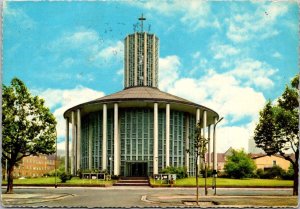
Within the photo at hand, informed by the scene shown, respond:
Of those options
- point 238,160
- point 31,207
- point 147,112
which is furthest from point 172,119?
point 31,207

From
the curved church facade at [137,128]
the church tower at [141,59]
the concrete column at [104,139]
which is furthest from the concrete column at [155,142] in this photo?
the church tower at [141,59]

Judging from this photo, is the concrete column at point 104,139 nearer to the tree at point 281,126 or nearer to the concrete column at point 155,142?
the concrete column at point 155,142

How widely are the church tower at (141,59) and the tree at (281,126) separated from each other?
35.6 m

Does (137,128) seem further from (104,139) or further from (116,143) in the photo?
(104,139)

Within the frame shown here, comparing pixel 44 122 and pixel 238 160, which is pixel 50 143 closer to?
pixel 44 122

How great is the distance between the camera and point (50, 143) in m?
40.2

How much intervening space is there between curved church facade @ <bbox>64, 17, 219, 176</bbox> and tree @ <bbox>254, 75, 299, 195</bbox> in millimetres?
25709

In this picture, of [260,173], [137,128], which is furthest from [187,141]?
[260,173]

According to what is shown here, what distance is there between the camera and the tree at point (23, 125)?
36531mm

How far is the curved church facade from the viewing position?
65500 mm

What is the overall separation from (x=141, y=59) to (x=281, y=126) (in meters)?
38.8

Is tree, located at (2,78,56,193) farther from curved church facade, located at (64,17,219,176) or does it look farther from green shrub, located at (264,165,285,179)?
green shrub, located at (264,165,285,179)

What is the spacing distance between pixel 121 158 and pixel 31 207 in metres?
42.4

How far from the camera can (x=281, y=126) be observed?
37656 mm
